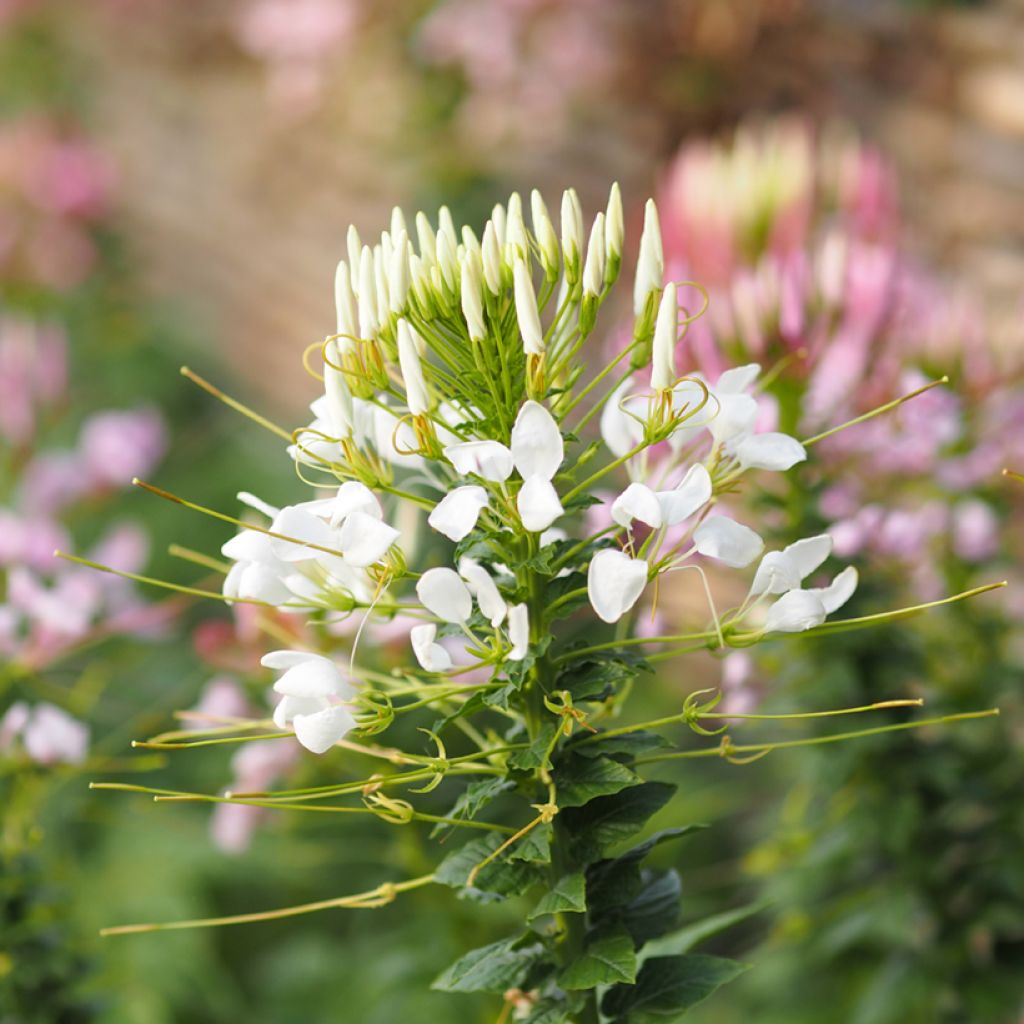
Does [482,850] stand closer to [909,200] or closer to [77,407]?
[909,200]

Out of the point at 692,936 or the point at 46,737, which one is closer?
the point at 692,936

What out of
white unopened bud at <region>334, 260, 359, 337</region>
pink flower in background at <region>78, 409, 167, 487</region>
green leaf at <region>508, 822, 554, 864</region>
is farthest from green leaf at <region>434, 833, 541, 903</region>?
pink flower in background at <region>78, 409, 167, 487</region>

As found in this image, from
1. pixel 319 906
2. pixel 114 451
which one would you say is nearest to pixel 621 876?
pixel 319 906

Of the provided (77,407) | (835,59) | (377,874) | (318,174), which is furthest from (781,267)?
(318,174)

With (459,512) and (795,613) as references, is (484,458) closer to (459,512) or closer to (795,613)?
(459,512)

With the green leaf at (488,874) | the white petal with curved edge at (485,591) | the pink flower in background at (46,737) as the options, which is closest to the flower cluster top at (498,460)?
the white petal with curved edge at (485,591)
